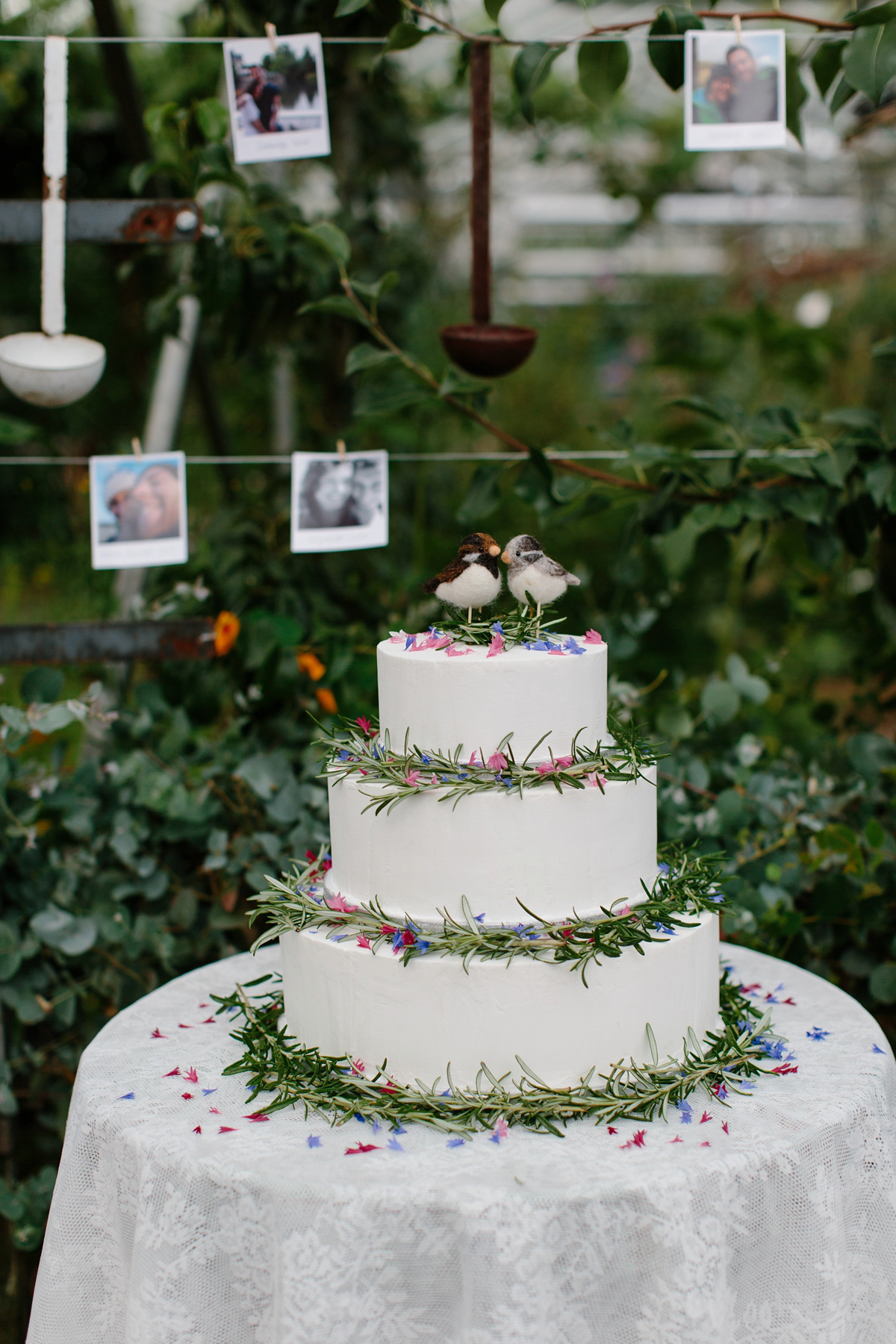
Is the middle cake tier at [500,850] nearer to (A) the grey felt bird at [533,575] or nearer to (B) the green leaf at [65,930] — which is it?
(A) the grey felt bird at [533,575]

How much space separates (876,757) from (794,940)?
37 centimetres

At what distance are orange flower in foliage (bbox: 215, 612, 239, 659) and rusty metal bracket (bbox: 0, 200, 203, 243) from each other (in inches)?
27.0

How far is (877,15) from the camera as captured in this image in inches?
62.7

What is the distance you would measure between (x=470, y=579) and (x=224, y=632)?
902 mm

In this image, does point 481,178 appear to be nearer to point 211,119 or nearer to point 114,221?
point 211,119

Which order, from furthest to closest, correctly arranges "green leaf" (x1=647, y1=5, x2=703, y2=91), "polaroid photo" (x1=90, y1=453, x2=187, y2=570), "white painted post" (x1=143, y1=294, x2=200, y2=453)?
"white painted post" (x1=143, y1=294, x2=200, y2=453) < "polaroid photo" (x1=90, y1=453, x2=187, y2=570) < "green leaf" (x1=647, y1=5, x2=703, y2=91)

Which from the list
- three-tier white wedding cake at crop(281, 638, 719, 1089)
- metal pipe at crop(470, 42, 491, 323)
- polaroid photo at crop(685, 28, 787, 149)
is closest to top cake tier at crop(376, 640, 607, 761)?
three-tier white wedding cake at crop(281, 638, 719, 1089)

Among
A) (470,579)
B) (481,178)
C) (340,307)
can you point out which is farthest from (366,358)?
(470,579)

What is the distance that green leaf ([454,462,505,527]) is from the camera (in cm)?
195

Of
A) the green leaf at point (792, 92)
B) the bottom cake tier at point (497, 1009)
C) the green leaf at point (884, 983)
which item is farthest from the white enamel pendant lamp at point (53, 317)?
the green leaf at point (884, 983)

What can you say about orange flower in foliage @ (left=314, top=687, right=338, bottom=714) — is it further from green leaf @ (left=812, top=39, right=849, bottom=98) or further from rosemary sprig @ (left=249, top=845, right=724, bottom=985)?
green leaf @ (left=812, top=39, right=849, bottom=98)

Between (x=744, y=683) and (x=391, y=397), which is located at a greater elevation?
(x=391, y=397)

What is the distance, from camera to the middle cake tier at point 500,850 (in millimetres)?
1167

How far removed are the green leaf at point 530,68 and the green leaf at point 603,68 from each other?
0.26 ft
